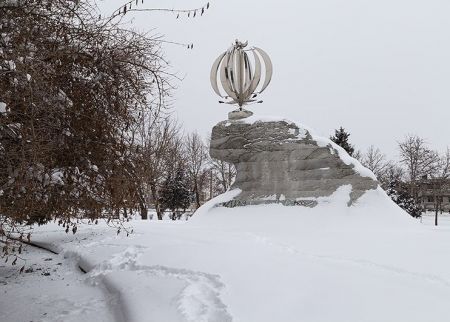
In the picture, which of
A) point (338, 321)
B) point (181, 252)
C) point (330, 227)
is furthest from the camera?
point (330, 227)

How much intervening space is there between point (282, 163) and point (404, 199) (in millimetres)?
22216

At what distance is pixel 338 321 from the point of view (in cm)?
358

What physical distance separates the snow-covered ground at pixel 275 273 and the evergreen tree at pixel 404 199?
20896 mm

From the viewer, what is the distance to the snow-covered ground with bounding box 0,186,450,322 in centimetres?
402

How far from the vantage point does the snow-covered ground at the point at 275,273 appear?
402cm

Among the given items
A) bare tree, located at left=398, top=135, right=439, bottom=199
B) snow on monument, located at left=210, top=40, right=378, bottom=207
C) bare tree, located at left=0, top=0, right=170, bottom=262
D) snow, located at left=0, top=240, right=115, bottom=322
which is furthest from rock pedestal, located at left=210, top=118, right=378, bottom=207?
bare tree, located at left=398, top=135, right=439, bottom=199

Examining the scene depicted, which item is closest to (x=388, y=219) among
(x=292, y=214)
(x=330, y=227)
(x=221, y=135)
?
(x=330, y=227)

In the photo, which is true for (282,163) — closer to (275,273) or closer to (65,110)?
(275,273)

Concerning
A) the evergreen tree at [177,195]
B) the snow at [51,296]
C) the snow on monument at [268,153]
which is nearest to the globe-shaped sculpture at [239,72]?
the snow on monument at [268,153]

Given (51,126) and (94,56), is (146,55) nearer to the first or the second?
(94,56)

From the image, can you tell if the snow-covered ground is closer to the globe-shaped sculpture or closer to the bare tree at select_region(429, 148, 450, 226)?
the globe-shaped sculpture

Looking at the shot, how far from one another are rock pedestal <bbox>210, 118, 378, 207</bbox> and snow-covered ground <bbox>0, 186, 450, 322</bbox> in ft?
1.50

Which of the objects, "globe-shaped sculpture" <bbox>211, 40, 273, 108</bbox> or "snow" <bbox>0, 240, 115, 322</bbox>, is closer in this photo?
"snow" <bbox>0, 240, 115, 322</bbox>

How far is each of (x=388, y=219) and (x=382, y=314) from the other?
22.1 feet
